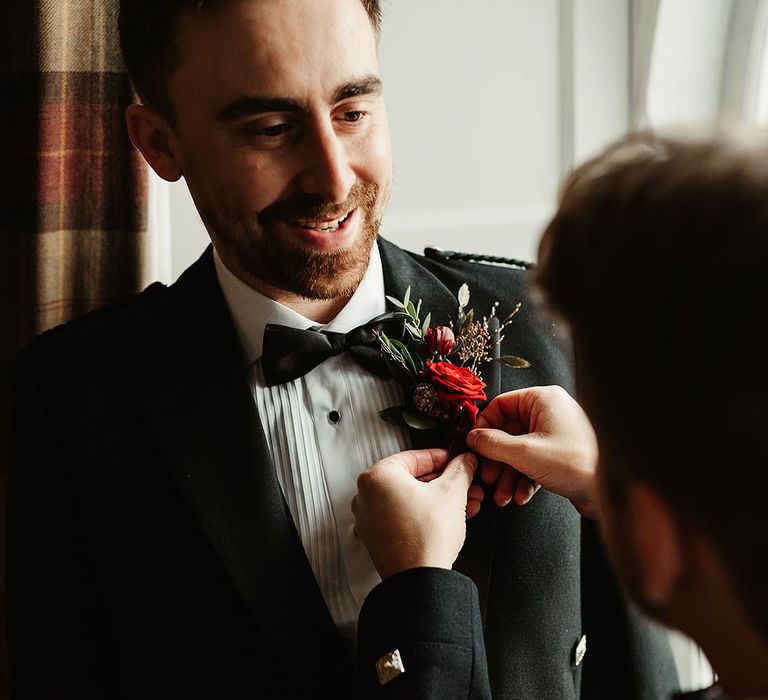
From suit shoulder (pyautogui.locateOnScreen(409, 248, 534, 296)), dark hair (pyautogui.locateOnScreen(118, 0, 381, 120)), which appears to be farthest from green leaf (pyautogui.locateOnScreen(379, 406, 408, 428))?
dark hair (pyautogui.locateOnScreen(118, 0, 381, 120))

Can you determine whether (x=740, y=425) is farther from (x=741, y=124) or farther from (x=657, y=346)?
(x=741, y=124)

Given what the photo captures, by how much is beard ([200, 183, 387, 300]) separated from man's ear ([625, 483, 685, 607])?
2.24ft

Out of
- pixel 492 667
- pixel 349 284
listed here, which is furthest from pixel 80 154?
pixel 492 667

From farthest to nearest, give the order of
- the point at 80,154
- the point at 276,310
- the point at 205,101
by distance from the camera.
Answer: the point at 80,154
the point at 276,310
the point at 205,101

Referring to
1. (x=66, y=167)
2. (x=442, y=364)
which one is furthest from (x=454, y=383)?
(x=66, y=167)

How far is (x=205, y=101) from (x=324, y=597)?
2.39 ft

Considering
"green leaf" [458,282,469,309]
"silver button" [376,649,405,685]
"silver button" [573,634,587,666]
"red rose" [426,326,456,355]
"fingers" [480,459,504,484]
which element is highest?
"green leaf" [458,282,469,309]

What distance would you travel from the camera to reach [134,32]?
1327mm

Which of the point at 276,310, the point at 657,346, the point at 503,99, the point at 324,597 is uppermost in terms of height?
the point at 503,99

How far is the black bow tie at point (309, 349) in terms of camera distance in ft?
4.13

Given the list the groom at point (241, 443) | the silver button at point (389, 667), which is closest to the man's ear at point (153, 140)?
the groom at point (241, 443)

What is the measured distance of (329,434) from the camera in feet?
4.26

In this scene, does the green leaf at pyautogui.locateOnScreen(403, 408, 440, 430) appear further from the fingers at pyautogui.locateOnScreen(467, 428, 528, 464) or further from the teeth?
the teeth

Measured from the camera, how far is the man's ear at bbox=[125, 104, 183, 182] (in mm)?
1367
